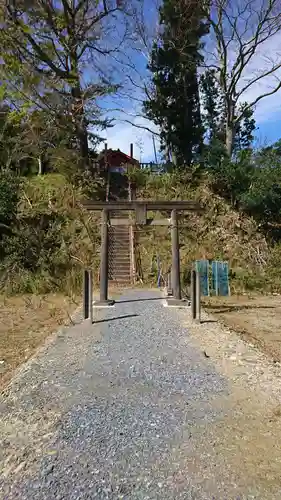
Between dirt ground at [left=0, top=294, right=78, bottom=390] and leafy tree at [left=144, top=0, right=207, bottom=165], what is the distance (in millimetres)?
12951

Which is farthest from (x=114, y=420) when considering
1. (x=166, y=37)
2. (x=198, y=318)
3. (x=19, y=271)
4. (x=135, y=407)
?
(x=166, y=37)

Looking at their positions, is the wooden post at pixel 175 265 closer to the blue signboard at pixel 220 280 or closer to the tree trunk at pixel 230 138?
the blue signboard at pixel 220 280

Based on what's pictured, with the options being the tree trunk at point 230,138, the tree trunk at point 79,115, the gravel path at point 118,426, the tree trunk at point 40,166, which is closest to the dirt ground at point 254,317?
the gravel path at point 118,426

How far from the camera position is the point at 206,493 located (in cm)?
274

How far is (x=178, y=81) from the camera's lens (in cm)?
2367

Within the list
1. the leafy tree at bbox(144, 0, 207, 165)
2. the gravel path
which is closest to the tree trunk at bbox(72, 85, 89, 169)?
the leafy tree at bbox(144, 0, 207, 165)

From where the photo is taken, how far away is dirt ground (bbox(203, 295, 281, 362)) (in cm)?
759

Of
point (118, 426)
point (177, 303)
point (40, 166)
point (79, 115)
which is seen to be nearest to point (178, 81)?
point (79, 115)

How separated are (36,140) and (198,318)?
690 inches

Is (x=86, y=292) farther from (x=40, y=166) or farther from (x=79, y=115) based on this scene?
(x=40, y=166)

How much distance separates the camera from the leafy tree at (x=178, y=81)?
2223 centimetres

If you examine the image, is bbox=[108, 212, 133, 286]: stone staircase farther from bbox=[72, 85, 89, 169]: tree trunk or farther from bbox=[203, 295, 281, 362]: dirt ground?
bbox=[72, 85, 89, 169]: tree trunk

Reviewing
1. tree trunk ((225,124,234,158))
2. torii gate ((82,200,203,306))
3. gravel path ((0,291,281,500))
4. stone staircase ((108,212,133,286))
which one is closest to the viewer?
gravel path ((0,291,281,500))

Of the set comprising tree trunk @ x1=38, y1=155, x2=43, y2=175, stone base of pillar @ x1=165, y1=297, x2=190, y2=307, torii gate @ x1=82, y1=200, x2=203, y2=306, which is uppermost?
tree trunk @ x1=38, y1=155, x2=43, y2=175
